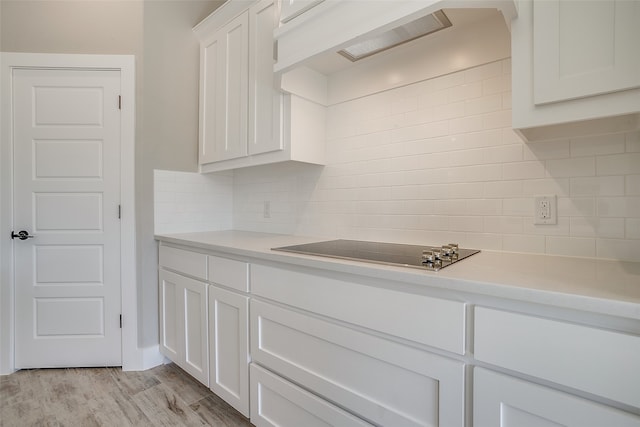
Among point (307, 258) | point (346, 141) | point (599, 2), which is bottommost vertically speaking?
point (307, 258)

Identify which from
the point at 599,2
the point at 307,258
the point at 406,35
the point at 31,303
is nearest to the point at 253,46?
the point at 406,35

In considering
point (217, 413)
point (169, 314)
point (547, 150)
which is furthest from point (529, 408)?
point (169, 314)

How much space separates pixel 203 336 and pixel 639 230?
202 cm

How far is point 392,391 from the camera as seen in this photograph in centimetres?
102

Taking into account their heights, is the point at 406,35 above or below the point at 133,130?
above

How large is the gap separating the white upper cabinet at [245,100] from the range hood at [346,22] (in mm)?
290

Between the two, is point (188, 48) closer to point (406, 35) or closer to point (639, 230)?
point (406, 35)

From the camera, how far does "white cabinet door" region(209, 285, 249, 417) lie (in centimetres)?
153

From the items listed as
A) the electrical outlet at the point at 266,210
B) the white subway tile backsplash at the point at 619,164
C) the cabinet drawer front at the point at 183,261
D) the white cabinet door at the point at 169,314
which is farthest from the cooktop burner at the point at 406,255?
the white cabinet door at the point at 169,314

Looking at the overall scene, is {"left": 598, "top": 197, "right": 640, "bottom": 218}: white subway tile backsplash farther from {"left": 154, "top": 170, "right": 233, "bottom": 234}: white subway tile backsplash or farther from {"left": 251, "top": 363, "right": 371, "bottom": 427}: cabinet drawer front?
{"left": 154, "top": 170, "right": 233, "bottom": 234}: white subway tile backsplash

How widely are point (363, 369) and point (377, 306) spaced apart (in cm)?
24

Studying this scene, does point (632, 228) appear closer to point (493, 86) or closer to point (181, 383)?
point (493, 86)

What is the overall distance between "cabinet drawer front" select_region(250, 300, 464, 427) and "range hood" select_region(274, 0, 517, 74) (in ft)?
3.60

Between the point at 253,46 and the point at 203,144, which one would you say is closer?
the point at 253,46
